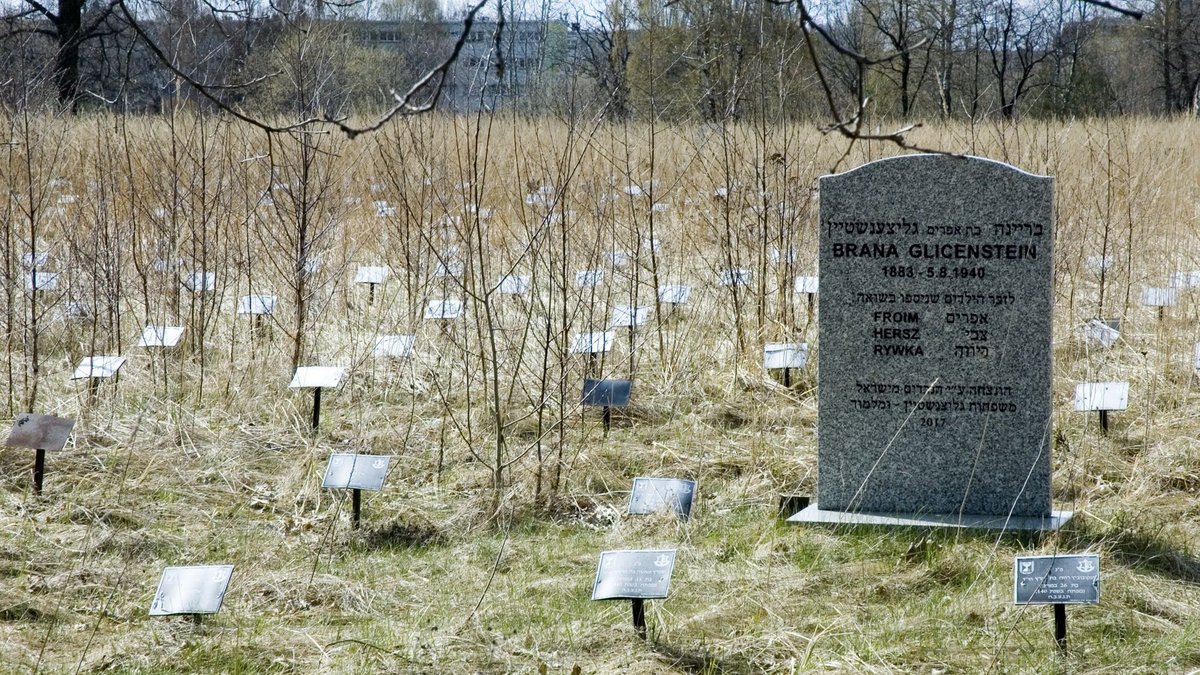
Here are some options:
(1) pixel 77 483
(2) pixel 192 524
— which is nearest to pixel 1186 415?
(2) pixel 192 524

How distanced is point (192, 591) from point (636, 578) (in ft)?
3.54

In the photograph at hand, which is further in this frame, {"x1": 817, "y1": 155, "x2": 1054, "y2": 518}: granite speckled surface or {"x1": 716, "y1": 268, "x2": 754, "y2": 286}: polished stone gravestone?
{"x1": 716, "y1": 268, "x2": 754, "y2": 286}: polished stone gravestone

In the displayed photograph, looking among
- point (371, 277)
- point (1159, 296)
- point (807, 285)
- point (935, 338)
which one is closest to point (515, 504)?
point (935, 338)

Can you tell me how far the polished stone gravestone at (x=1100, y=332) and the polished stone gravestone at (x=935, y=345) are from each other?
132cm

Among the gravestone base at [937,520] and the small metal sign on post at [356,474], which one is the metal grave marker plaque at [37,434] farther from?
the gravestone base at [937,520]

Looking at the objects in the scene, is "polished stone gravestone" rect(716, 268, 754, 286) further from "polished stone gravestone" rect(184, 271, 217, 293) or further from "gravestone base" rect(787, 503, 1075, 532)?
"polished stone gravestone" rect(184, 271, 217, 293)

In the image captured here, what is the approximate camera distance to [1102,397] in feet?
14.1

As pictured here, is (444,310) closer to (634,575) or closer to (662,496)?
(662,496)

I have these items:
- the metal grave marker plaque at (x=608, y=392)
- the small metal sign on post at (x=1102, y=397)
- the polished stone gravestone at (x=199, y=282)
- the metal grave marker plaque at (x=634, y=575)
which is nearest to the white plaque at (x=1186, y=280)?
the small metal sign on post at (x=1102, y=397)

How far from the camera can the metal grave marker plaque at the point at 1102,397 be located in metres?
4.25

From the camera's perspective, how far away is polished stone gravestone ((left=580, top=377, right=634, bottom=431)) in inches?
183

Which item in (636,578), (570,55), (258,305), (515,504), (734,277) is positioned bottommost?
(515,504)

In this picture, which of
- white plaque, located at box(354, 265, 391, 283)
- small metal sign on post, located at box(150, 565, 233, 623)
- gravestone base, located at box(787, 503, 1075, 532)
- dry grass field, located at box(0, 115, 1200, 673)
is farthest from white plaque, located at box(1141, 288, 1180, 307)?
small metal sign on post, located at box(150, 565, 233, 623)

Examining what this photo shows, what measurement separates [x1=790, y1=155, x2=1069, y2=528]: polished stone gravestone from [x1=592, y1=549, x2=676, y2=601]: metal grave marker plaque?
3.44 ft
